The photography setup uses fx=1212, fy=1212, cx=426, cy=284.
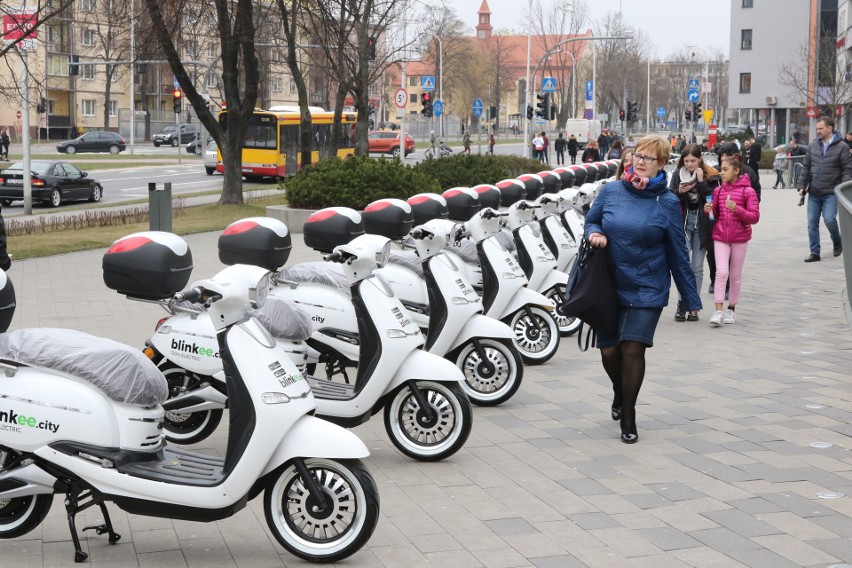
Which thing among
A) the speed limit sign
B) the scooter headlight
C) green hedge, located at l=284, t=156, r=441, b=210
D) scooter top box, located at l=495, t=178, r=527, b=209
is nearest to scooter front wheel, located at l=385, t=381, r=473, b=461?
the scooter headlight

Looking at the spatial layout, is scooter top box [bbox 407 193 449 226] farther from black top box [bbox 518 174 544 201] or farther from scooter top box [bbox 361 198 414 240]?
black top box [bbox 518 174 544 201]

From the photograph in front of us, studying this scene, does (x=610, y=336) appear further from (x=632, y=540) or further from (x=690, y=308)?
(x=632, y=540)

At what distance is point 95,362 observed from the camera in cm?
482

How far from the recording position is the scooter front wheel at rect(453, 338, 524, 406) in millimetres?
7613

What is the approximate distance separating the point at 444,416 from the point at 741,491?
1560mm

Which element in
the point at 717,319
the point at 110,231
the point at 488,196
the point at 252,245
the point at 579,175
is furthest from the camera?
the point at 110,231

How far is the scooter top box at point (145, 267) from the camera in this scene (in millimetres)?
5258

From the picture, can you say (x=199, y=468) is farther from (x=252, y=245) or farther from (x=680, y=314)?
(x=680, y=314)

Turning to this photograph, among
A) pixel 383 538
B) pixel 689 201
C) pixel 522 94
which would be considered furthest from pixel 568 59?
pixel 383 538

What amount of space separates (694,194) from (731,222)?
640mm

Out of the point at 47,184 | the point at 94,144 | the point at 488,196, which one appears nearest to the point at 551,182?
the point at 488,196

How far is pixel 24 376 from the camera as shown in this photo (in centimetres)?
481

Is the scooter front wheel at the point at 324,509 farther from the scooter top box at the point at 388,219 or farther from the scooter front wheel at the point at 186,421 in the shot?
the scooter top box at the point at 388,219

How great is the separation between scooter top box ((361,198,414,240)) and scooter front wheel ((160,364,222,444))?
5.33ft
